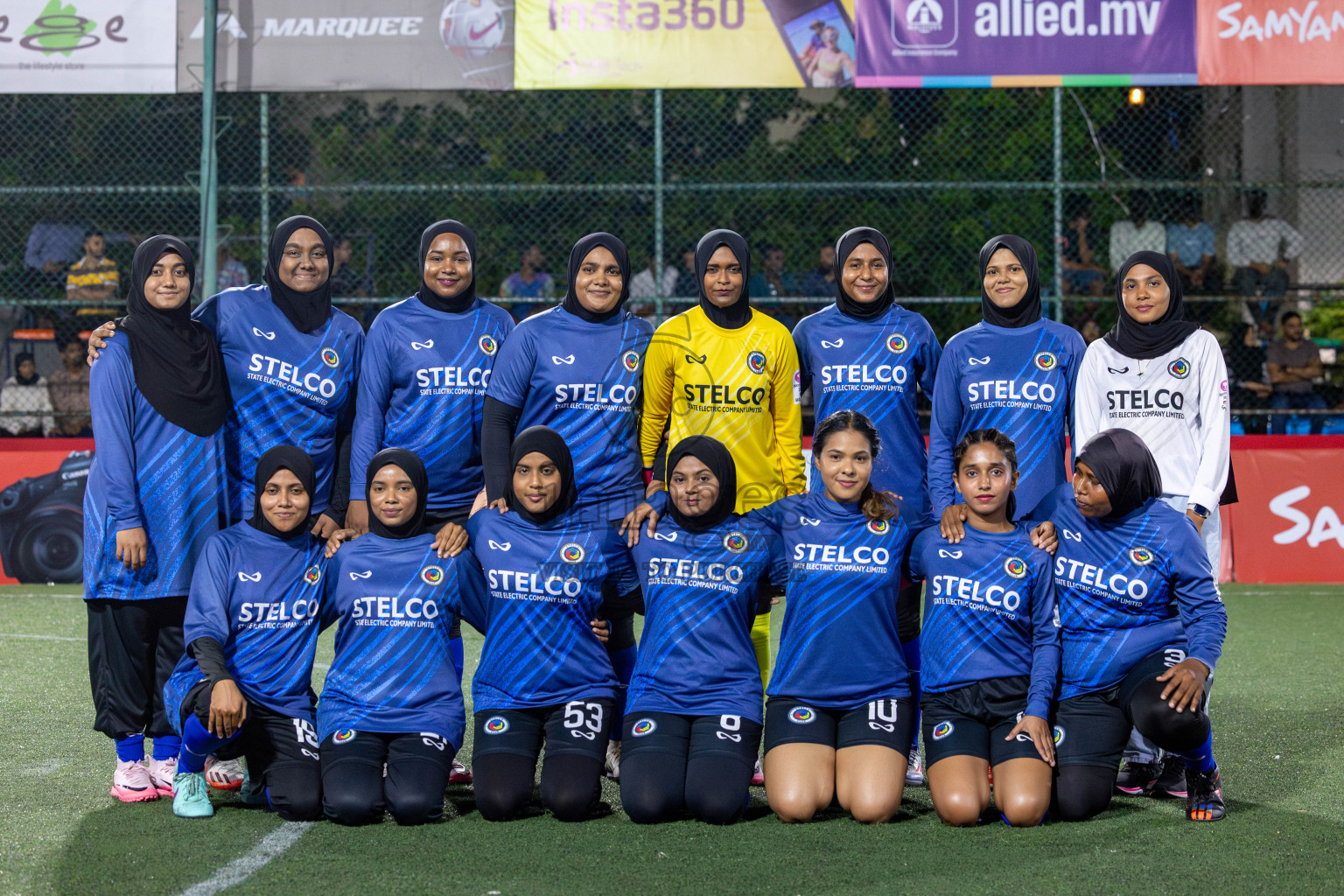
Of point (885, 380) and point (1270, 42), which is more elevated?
point (1270, 42)

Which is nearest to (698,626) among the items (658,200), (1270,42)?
(658,200)

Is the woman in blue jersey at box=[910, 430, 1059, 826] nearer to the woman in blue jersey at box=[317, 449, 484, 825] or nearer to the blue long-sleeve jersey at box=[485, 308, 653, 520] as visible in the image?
the blue long-sleeve jersey at box=[485, 308, 653, 520]

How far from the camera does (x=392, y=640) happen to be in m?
4.74

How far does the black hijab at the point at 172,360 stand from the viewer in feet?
16.6

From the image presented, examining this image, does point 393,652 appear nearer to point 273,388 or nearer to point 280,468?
point 280,468

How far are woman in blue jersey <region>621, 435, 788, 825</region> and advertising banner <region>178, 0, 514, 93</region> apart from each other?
268 inches

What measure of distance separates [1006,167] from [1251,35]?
439 centimetres

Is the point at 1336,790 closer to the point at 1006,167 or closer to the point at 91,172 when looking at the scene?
the point at 1006,167

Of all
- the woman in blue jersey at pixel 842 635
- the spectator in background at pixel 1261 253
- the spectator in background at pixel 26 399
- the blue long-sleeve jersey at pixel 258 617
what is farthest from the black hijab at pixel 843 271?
the spectator in background at pixel 1261 253

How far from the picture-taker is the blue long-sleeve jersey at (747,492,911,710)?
4762 mm

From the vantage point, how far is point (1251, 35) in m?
10.8

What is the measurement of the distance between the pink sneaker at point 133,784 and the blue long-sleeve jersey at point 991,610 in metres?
2.80

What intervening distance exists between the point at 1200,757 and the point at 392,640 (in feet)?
9.11

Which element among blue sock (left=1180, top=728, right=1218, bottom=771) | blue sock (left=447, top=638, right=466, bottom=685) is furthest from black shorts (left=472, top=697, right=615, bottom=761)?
blue sock (left=1180, top=728, right=1218, bottom=771)
